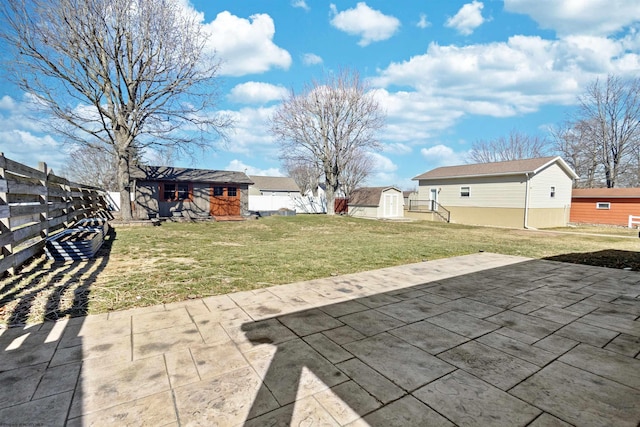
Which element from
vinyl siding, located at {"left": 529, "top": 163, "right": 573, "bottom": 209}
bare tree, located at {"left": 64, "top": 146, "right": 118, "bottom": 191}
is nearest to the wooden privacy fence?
vinyl siding, located at {"left": 529, "top": 163, "right": 573, "bottom": 209}

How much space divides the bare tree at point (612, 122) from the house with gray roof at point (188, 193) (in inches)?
1232

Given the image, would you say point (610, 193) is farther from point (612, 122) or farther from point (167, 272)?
point (167, 272)

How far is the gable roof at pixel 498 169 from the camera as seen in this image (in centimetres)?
1817

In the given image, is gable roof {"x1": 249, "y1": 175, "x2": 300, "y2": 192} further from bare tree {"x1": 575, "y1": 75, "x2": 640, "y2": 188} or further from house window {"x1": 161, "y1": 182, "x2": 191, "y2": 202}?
bare tree {"x1": 575, "y1": 75, "x2": 640, "y2": 188}

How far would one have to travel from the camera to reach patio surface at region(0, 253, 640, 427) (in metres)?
1.68

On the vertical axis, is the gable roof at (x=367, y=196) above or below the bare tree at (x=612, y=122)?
below

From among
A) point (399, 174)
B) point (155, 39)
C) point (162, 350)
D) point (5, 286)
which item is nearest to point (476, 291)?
point (162, 350)

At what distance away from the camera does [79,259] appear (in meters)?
5.30

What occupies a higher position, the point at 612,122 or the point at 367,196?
the point at 612,122

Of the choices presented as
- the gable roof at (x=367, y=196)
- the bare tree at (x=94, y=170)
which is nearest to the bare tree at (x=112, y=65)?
the gable roof at (x=367, y=196)

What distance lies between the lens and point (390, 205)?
83.3ft

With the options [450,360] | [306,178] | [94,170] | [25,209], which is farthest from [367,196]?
[94,170]

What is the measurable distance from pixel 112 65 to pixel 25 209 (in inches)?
436

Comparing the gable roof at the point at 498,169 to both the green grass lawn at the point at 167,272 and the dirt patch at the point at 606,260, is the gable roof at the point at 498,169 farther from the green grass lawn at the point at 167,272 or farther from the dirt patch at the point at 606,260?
the green grass lawn at the point at 167,272
